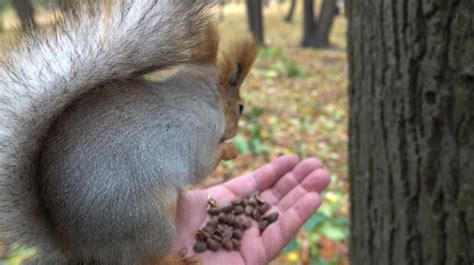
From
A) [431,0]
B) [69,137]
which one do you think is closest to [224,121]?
[69,137]

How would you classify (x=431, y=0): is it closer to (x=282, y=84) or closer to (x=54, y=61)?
(x=54, y=61)

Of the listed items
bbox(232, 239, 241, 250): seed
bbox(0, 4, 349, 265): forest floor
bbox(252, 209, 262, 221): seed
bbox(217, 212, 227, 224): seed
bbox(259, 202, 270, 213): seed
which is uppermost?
bbox(259, 202, 270, 213): seed

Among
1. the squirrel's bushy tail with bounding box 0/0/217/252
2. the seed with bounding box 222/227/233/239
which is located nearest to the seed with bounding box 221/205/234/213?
the seed with bounding box 222/227/233/239

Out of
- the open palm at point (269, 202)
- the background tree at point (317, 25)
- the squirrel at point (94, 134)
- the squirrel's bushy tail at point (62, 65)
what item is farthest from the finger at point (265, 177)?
the background tree at point (317, 25)

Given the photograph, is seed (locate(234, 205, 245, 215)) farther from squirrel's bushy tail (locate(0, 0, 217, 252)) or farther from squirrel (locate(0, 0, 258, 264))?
squirrel's bushy tail (locate(0, 0, 217, 252))

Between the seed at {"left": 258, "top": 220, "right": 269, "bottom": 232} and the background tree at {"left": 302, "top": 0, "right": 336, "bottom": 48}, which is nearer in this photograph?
the seed at {"left": 258, "top": 220, "right": 269, "bottom": 232}

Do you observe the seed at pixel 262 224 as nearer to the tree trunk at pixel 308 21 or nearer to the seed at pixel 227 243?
the seed at pixel 227 243
